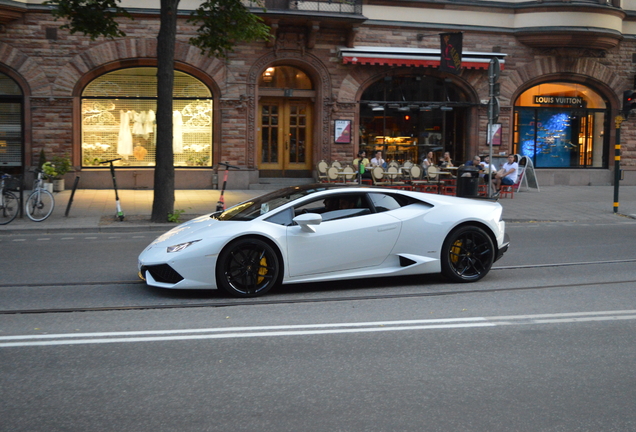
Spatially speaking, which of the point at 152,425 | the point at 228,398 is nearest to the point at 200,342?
the point at 228,398

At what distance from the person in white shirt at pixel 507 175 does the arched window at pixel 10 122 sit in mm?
14042

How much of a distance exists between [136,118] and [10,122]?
360 centimetres

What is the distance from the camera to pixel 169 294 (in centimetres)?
789

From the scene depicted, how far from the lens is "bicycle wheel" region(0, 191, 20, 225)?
14953mm

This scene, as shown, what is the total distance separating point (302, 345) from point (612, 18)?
23.1 metres

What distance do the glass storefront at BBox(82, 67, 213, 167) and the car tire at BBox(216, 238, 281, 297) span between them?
16.0 m

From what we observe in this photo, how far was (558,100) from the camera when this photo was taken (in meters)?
26.4

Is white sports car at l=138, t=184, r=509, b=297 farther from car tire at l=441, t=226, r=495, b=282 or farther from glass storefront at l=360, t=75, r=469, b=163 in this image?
glass storefront at l=360, t=75, r=469, b=163

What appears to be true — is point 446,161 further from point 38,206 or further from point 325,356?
point 325,356

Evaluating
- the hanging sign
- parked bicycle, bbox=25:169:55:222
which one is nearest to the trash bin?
the hanging sign

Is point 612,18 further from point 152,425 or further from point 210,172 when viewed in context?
point 152,425

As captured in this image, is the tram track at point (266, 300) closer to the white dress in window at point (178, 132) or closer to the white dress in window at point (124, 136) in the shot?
the white dress in window at point (124, 136)

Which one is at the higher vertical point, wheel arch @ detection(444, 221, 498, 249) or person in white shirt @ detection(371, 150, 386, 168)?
person in white shirt @ detection(371, 150, 386, 168)

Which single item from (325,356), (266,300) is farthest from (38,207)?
(325,356)
